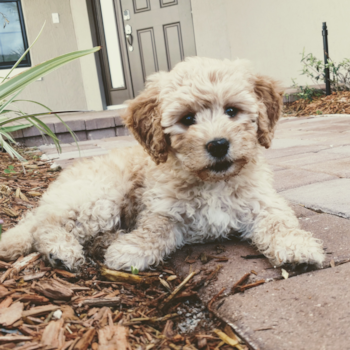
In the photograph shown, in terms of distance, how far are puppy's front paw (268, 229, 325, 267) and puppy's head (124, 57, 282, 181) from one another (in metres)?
0.46

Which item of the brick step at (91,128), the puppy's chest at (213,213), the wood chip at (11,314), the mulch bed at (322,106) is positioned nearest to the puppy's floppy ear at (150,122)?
the puppy's chest at (213,213)

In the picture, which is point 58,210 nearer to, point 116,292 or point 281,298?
point 116,292

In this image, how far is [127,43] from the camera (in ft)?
32.6

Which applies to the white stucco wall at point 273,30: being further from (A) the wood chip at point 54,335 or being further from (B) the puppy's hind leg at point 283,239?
(A) the wood chip at point 54,335

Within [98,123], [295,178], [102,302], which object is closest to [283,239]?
[102,302]

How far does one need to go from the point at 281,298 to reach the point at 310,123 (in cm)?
552

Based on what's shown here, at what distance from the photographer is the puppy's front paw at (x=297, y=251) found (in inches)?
72.8

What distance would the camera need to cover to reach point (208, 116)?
2.22 m

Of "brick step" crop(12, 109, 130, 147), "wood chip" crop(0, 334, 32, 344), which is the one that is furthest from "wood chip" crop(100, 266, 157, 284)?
"brick step" crop(12, 109, 130, 147)

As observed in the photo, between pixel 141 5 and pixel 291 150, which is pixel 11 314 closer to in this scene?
pixel 291 150

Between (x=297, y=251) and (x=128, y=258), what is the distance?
869mm

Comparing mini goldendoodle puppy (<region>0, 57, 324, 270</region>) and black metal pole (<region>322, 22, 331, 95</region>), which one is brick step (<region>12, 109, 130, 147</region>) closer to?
black metal pole (<region>322, 22, 331, 95</region>)

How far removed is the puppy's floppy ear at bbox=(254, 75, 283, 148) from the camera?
235 centimetres

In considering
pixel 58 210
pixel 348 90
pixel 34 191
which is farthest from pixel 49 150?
pixel 348 90
